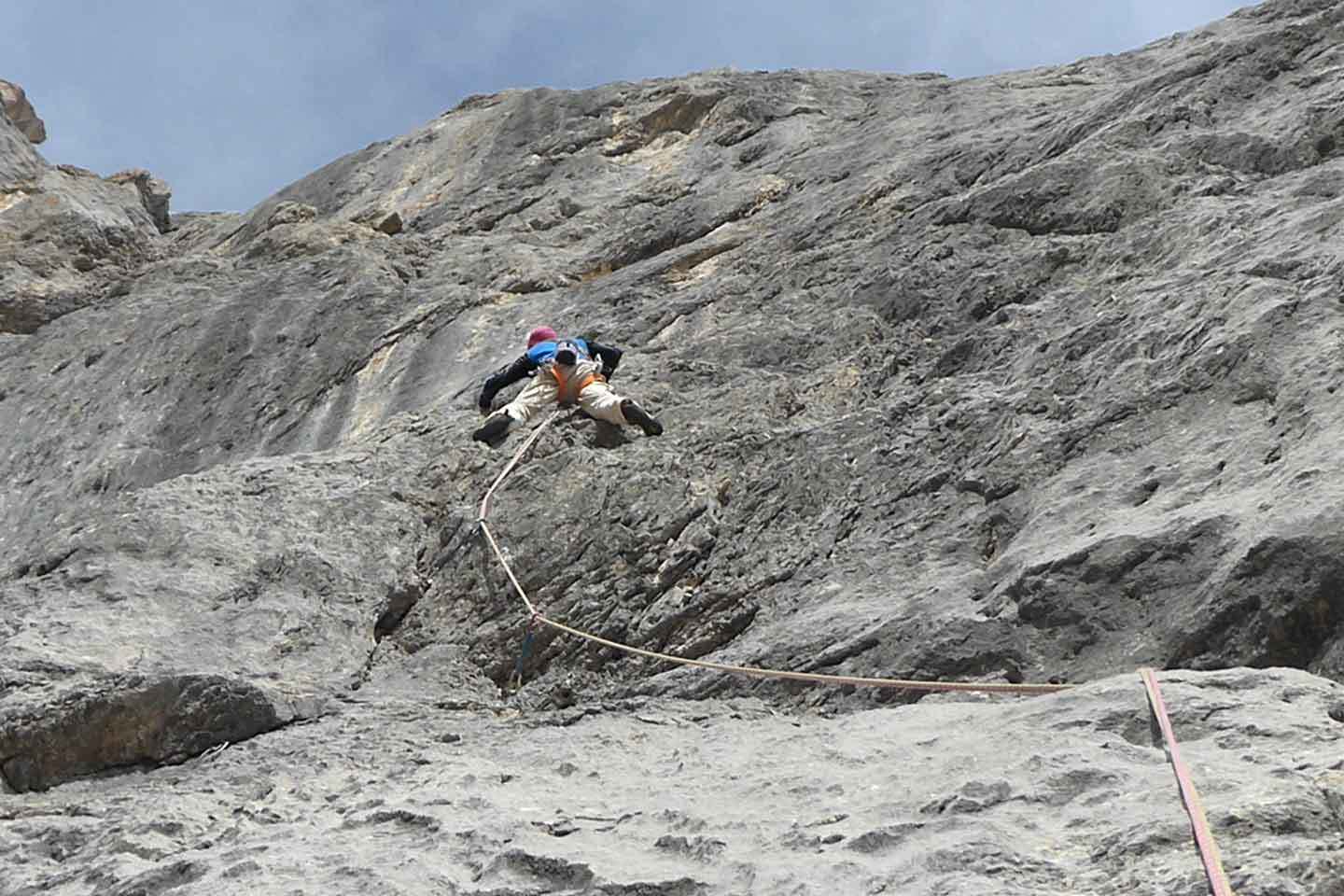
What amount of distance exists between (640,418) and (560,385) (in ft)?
2.56

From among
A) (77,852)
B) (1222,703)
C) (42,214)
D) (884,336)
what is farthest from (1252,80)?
(42,214)

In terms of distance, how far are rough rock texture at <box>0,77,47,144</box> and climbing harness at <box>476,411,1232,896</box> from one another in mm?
21281

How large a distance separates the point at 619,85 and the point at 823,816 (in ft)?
44.4

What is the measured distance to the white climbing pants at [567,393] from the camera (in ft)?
28.9

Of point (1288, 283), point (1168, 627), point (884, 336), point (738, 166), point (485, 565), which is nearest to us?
point (1168, 627)

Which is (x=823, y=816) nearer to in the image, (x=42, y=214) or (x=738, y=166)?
(x=738, y=166)

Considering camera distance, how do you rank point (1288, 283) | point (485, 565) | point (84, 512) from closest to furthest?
point (1288, 283) → point (485, 565) → point (84, 512)

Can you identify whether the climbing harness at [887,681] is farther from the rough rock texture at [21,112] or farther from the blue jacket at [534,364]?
the rough rock texture at [21,112]

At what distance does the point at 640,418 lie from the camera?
8.62 meters

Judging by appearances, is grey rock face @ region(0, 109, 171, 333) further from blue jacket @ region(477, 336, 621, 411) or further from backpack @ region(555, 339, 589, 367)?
backpack @ region(555, 339, 589, 367)

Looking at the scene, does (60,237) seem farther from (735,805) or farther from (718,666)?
(735,805)

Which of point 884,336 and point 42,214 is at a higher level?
point 42,214

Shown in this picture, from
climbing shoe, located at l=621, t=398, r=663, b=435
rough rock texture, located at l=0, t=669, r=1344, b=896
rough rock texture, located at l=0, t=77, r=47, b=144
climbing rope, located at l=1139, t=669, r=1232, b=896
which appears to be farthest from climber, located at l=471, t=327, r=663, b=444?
rough rock texture, located at l=0, t=77, r=47, b=144

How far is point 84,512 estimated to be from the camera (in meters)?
10.7
